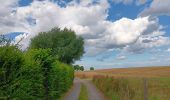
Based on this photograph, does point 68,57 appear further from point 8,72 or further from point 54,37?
point 8,72

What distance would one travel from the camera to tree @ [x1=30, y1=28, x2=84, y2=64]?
8150 centimetres

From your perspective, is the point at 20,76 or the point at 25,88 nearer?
the point at 20,76

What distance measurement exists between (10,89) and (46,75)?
8792mm

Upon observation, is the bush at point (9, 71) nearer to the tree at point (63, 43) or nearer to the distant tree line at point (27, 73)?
the distant tree line at point (27, 73)

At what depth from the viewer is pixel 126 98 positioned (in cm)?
2228

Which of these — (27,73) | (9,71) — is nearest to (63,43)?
(27,73)

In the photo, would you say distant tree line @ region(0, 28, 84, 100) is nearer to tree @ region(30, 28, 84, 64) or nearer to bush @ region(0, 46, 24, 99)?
bush @ region(0, 46, 24, 99)

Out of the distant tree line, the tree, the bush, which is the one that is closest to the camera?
the bush

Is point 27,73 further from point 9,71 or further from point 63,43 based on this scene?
point 63,43

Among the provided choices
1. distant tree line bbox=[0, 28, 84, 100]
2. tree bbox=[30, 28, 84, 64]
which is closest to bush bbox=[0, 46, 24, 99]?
distant tree line bbox=[0, 28, 84, 100]

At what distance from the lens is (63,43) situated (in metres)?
82.5

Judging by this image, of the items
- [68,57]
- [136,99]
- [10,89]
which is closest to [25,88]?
[10,89]

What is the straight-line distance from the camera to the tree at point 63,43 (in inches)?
3209

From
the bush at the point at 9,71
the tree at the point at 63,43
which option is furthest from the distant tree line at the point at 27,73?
the tree at the point at 63,43
